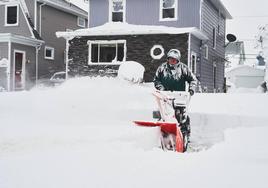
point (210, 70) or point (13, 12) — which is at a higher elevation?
A: point (13, 12)

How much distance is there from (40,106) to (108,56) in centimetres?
976

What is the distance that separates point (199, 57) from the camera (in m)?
21.3

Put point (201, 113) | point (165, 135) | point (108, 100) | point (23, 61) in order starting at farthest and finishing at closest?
point (23, 61) → point (108, 100) → point (201, 113) → point (165, 135)

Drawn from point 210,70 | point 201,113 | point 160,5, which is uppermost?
point 160,5

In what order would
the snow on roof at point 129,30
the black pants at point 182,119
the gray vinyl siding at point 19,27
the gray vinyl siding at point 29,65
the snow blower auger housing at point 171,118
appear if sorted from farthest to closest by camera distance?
1. the gray vinyl siding at point 19,27
2. the gray vinyl siding at point 29,65
3. the snow on roof at point 129,30
4. the black pants at point 182,119
5. the snow blower auger housing at point 171,118

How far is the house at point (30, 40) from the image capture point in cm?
2295

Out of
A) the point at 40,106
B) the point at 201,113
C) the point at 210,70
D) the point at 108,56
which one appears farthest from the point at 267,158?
the point at 210,70

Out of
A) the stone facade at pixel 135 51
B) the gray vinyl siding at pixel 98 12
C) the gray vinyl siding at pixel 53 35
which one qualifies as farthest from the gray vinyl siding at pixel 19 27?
the stone facade at pixel 135 51

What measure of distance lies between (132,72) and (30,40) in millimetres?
8559

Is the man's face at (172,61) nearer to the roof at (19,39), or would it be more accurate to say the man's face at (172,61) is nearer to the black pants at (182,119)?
the black pants at (182,119)

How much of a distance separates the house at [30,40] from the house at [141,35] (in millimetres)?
4267

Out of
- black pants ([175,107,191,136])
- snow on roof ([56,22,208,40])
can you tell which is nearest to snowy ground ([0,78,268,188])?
black pants ([175,107,191,136])

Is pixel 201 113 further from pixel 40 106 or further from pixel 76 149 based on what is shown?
pixel 76 149

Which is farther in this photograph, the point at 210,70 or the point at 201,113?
the point at 210,70
